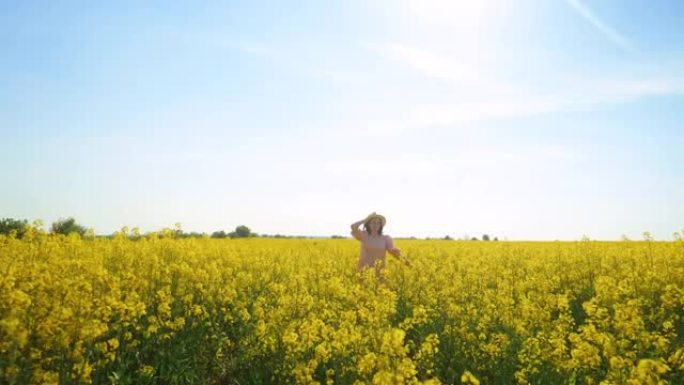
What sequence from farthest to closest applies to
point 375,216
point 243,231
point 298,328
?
point 243,231 < point 375,216 < point 298,328

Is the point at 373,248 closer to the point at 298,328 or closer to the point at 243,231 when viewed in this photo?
the point at 298,328

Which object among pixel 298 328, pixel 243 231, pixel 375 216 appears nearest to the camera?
pixel 298 328

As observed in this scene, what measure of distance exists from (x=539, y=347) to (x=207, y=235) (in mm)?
9323

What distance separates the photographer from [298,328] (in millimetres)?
6059

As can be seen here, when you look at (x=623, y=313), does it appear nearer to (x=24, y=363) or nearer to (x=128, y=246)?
(x=24, y=363)

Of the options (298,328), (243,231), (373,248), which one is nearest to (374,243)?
(373,248)

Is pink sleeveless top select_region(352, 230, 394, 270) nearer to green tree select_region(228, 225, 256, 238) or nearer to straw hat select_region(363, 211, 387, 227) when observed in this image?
straw hat select_region(363, 211, 387, 227)

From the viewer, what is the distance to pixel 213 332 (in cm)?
733

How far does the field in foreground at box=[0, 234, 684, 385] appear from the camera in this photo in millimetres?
4844

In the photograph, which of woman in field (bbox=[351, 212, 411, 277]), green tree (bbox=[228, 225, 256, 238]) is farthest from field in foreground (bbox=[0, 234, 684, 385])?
green tree (bbox=[228, 225, 256, 238])

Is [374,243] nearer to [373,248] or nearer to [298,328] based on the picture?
[373,248]

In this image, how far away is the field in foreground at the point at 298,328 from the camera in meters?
4.84

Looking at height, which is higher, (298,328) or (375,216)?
(375,216)

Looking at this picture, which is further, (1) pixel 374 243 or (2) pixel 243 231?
(2) pixel 243 231
